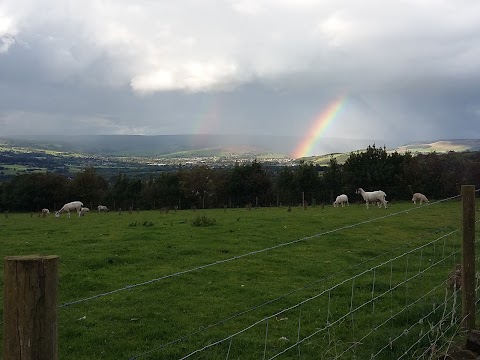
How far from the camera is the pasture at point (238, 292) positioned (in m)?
6.95

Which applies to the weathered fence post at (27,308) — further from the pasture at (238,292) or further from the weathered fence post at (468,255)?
the weathered fence post at (468,255)

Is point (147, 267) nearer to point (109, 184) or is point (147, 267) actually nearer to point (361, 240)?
point (361, 240)

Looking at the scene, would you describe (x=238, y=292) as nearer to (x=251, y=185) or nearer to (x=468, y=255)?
(x=468, y=255)

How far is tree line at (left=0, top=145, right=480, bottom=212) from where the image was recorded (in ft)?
171

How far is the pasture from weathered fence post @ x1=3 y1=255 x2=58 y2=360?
74cm

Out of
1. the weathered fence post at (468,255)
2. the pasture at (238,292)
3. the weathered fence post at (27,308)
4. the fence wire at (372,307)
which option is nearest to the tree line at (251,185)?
the pasture at (238,292)

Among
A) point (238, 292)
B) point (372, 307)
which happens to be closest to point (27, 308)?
point (372, 307)

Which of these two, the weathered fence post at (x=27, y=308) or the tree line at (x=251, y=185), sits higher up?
the weathered fence post at (x=27, y=308)

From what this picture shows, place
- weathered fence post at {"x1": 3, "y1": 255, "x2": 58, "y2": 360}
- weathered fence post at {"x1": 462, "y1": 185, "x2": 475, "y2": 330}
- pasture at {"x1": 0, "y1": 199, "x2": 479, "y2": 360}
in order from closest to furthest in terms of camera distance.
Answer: weathered fence post at {"x1": 3, "y1": 255, "x2": 58, "y2": 360} < weathered fence post at {"x1": 462, "y1": 185, "x2": 475, "y2": 330} < pasture at {"x1": 0, "y1": 199, "x2": 479, "y2": 360}

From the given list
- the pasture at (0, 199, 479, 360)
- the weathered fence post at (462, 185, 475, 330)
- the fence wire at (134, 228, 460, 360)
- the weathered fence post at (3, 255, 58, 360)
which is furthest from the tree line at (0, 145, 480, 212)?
the weathered fence post at (3, 255, 58, 360)

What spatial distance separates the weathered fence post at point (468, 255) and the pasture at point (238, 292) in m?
0.34

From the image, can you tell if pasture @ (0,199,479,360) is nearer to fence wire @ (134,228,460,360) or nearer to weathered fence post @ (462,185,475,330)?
fence wire @ (134,228,460,360)

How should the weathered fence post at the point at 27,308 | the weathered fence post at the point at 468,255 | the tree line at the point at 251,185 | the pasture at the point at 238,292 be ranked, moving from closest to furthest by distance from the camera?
1. the weathered fence post at the point at 27,308
2. the weathered fence post at the point at 468,255
3. the pasture at the point at 238,292
4. the tree line at the point at 251,185

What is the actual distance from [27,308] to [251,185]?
59786 mm
